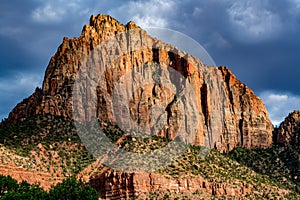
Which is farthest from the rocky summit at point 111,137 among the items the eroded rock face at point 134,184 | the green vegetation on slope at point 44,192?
the green vegetation on slope at point 44,192

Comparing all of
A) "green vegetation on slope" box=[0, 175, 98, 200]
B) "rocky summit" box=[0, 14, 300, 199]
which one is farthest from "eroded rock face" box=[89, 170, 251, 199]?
"green vegetation on slope" box=[0, 175, 98, 200]

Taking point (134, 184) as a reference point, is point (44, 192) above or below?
below

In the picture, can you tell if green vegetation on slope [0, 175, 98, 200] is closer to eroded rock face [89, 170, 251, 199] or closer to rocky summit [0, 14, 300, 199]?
rocky summit [0, 14, 300, 199]

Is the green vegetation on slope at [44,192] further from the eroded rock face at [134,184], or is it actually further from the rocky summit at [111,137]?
the eroded rock face at [134,184]

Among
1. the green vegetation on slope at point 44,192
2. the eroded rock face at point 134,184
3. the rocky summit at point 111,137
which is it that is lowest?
the green vegetation on slope at point 44,192

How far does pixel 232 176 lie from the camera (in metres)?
172

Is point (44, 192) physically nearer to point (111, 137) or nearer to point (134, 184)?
point (134, 184)

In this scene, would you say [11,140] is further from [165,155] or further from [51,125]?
[165,155]

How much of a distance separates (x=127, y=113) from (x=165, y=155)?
25087mm

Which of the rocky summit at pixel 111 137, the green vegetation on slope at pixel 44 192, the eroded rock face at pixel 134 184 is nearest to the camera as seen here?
the green vegetation on slope at pixel 44 192

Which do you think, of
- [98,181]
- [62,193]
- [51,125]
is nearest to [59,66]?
[51,125]

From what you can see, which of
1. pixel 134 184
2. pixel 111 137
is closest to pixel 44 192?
pixel 134 184

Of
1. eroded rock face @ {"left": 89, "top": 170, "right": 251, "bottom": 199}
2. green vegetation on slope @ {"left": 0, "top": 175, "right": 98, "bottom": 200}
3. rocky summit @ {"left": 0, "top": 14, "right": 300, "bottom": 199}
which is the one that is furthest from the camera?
rocky summit @ {"left": 0, "top": 14, "right": 300, "bottom": 199}

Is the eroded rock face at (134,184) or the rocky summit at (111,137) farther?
the rocky summit at (111,137)
